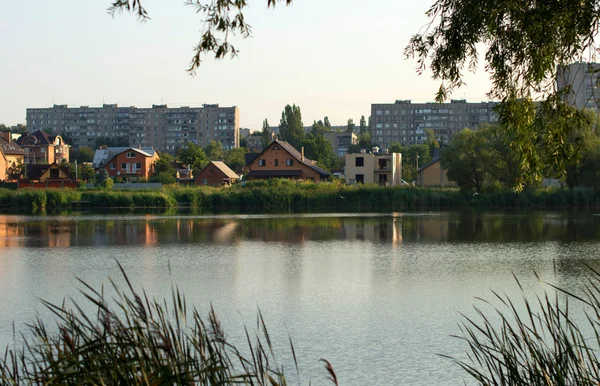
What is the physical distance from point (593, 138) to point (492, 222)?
17.3 meters

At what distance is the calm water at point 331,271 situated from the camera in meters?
12.1

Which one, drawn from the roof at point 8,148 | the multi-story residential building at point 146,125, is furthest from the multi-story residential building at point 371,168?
the multi-story residential building at point 146,125

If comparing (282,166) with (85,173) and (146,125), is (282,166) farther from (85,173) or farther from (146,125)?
(146,125)

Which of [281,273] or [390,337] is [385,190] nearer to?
[281,273]

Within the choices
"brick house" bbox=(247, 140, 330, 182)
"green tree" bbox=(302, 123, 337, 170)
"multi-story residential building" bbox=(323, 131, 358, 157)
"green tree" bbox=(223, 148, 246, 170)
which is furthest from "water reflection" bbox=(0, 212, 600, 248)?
"multi-story residential building" bbox=(323, 131, 358, 157)

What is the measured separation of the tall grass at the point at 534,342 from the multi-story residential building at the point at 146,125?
16790cm

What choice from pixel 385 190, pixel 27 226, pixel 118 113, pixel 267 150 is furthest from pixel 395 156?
pixel 118 113

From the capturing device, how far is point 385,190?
199 feet

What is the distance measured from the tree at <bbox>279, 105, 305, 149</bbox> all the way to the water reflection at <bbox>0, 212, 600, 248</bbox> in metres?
88.5

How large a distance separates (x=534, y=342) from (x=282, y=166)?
73430 millimetres

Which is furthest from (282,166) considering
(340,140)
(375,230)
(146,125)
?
(146,125)

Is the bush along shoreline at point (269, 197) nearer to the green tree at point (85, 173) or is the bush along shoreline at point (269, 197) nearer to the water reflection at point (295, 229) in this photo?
the water reflection at point (295, 229)

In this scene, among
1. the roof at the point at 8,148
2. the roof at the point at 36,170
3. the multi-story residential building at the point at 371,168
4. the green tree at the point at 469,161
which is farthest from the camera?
the roof at the point at 8,148

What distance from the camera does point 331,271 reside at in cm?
2136
